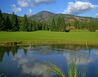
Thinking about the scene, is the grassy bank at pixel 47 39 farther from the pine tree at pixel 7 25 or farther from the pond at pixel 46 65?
the pine tree at pixel 7 25

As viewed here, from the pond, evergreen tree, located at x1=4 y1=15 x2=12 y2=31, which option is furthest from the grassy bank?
evergreen tree, located at x1=4 y1=15 x2=12 y2=31

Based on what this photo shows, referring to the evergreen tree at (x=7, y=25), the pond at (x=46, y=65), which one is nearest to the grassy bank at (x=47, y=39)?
the pond at (x=46, y=65)

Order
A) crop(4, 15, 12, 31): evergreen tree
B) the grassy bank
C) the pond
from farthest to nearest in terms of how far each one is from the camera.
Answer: crop(4, 15, 12, 31): evergreen tree, the grassy bank, the pond

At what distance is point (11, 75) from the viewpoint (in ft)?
48.6

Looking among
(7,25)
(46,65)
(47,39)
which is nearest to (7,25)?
(7,25)

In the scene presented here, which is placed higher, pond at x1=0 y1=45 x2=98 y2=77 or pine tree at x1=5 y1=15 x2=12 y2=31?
pine tree at x1=5 y1=15 x2=12 y2=31

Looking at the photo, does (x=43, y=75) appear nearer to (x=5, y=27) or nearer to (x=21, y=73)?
(x=21, y=73)

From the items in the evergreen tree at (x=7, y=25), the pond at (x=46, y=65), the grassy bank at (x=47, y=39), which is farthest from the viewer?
the evergreen tree at (x=7, y=25)

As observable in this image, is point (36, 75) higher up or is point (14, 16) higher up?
point (14, 16)

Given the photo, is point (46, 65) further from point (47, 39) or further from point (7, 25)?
point (7, 25)

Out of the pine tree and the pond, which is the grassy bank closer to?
the pond

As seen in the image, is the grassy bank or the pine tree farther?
the pine tree

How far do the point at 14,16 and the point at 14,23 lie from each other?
6.78 metres

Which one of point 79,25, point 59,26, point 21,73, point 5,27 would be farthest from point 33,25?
point 21,73
